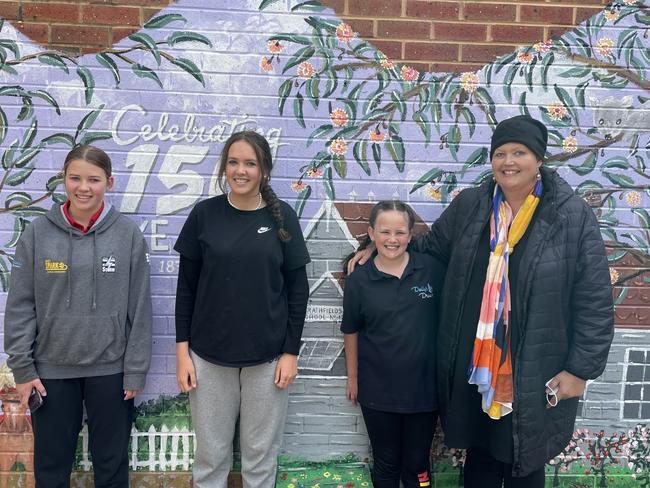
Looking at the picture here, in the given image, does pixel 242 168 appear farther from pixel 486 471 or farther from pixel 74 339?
pixel 486 471

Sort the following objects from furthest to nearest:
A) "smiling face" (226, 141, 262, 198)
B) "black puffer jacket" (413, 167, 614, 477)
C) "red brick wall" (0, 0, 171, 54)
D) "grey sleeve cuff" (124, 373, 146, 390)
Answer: "red brick wall" (0, 0, 171, 54) < "grey sleeve cuff" (124, 373, 146, 390) < "smiling face" (226, 141, 262, 198) < "black puffer jacket" (413, 167, 614, 477)

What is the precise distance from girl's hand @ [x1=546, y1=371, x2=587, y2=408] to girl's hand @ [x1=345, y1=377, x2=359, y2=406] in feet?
3.25

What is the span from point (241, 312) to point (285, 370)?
15.5 inches

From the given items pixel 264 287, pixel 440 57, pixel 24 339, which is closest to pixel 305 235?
pixel 264 287

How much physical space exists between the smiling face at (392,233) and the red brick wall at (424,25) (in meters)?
0.88

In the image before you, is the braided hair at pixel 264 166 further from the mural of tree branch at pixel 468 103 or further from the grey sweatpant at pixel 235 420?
the grey sweatpant at pixel 235 420

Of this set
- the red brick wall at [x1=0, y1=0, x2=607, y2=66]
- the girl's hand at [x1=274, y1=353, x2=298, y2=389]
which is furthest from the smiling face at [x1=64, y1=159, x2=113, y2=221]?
the girl's hand at [x1=274, y1=353, x2=298, y2=389]

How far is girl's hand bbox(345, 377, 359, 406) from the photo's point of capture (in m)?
3.15

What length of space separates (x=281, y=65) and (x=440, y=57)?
0.88 metres

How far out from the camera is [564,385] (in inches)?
104

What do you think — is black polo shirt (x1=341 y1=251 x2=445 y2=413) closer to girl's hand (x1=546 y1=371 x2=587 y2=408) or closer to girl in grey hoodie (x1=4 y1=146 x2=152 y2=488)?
girl's hand (x1=546 y1=371 x2=587 y2=408)

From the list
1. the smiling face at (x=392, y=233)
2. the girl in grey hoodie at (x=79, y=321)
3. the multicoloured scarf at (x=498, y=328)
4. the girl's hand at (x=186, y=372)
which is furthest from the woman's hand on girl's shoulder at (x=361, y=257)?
the girl in grey hoodie at (x=79, y=321)

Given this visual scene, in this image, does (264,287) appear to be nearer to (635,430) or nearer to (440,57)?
(440,57)

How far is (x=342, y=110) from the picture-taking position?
3168mm
